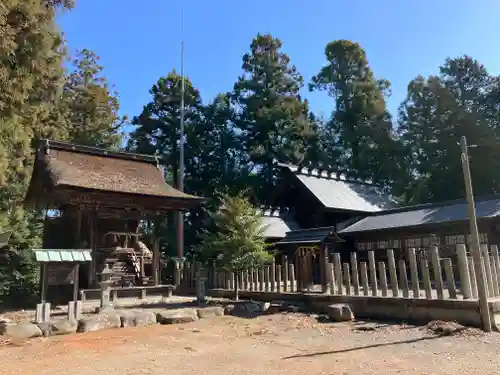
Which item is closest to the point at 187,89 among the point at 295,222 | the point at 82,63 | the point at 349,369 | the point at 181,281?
the point at 82,63

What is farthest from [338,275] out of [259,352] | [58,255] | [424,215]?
[424,215]

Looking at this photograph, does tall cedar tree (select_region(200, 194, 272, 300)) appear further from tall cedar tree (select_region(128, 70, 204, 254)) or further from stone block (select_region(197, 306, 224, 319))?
tall cedar tree (select_region(128, 70, 204, 254))

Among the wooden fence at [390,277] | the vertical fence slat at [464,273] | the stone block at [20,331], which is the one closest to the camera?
the stone block at [20,331]

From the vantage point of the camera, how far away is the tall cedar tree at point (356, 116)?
34.9m

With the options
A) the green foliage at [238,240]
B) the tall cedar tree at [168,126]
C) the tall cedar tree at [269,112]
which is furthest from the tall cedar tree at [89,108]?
the green foliage at [238,240]

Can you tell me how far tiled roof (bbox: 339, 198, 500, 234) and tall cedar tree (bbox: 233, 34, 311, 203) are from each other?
10780 millimetres

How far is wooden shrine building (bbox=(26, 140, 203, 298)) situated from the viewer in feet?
47.6

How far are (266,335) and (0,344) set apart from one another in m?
5.00

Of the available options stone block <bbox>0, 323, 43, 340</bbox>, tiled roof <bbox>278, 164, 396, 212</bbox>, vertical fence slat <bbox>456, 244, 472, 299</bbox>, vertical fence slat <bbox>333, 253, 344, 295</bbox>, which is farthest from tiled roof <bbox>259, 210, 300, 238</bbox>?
stone block <bbox>0, 323, 43, 340</bbox>

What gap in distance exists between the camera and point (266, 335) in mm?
8453

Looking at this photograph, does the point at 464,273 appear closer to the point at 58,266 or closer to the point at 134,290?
the point at 58,266

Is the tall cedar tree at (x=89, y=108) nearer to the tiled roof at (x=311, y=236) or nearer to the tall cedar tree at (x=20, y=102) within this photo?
the tall cedar tree at (x=20, y=102)

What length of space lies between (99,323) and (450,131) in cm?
2831

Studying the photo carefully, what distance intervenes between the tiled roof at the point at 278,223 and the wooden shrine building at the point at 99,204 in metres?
6.68
